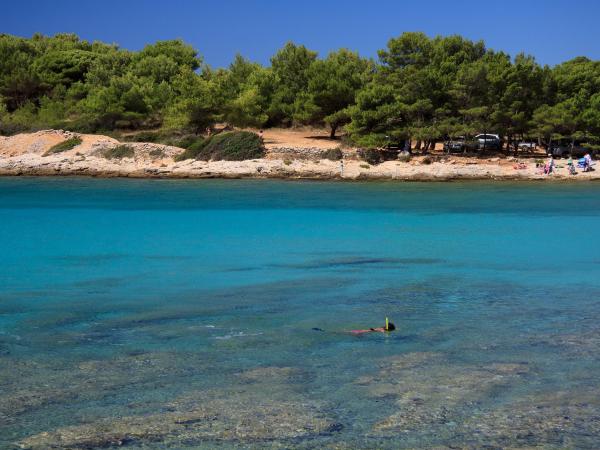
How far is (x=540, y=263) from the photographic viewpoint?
16141mm

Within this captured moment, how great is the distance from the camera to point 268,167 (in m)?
42.2

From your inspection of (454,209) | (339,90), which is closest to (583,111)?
(339,90)

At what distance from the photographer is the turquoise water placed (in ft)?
19.8

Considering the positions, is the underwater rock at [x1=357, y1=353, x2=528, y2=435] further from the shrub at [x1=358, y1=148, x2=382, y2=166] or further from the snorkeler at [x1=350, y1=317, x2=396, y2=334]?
the shrub at [x1=358, y1=148, x2=382, y2=166]

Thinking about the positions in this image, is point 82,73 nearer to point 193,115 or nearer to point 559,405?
point 193,115

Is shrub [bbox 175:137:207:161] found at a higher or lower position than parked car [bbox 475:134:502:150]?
lower

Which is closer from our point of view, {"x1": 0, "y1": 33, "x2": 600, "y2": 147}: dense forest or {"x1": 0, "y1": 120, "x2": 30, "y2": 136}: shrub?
{"x1": 0, "y1": 33, "x2": 600, "y2": 147}: dense forest

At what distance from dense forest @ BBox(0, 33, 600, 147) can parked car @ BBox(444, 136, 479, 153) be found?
108 centimetres

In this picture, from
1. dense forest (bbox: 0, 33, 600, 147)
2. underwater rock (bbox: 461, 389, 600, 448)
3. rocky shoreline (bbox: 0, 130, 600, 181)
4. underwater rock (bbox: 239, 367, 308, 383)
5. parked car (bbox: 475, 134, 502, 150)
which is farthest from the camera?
parked car (bbox: 475, 134, 502, 150)

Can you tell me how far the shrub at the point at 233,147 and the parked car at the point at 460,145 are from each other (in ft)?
37.5

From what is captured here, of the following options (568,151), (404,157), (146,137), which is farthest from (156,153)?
(568,151)

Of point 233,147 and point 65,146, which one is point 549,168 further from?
point 65,146

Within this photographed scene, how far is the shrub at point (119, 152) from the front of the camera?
45.3m

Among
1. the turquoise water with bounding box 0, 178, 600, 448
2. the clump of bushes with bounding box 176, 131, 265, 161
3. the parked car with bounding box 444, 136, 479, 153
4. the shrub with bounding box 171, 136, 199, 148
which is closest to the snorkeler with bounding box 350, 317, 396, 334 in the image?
the turquoise water with bounding box 0, 178, 600, 448
